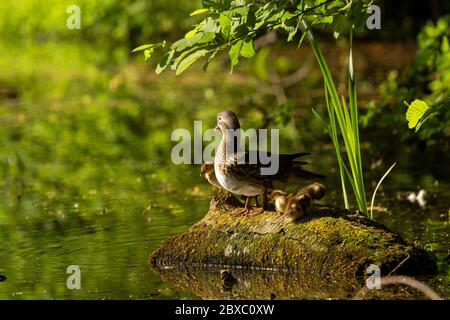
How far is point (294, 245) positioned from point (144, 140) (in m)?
9.28

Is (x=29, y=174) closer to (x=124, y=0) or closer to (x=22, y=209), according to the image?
(x=22, y=209)

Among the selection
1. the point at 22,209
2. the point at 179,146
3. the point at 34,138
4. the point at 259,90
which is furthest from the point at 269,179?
the point at 259,90

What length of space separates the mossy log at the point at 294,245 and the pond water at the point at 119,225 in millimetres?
261

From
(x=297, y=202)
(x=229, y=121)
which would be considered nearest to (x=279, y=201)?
(x=297, y=202)

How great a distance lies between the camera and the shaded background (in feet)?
31.5

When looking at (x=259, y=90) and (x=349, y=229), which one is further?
(x=259, y=90)

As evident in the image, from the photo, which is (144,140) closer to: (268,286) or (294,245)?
(294,245)

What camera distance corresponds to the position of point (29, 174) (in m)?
14.7

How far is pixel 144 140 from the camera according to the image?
17.6 m

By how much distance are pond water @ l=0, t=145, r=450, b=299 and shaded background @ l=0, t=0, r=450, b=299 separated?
0.02 m

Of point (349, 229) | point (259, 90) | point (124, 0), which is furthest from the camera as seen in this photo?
point (124, 0)

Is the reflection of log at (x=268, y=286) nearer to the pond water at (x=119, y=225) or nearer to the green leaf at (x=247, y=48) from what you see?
the pond water at (x=119, y=225)

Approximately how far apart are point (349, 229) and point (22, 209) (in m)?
4.69
